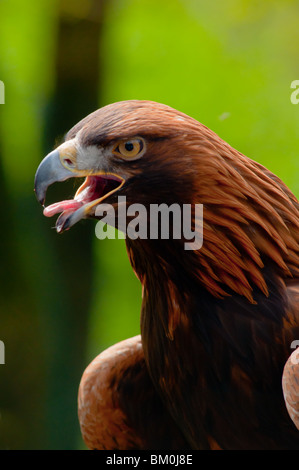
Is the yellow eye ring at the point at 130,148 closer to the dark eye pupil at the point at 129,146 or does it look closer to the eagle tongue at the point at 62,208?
the dark eye pupil at the point at 129,146

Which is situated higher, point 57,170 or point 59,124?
point 59,124

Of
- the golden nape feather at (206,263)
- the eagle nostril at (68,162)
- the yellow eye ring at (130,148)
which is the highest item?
the yellow eye ring at (130,148)

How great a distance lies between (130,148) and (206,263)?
0.88 feet

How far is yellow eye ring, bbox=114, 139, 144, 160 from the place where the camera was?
1.12 m

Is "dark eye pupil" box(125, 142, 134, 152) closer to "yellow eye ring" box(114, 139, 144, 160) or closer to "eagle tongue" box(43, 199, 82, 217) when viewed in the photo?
"yellow eye ring" box(114, 139, 144, 160)

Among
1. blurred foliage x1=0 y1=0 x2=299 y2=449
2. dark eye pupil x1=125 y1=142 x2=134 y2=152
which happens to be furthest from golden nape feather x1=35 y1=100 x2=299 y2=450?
blurred foliage x1=0 y1=0 x2=299 y2=449

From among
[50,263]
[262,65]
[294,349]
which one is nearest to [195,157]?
[294,349]

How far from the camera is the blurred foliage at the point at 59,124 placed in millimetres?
2328

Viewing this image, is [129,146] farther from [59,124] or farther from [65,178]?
[59,124]

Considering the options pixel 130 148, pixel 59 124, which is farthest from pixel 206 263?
pixel 59 124

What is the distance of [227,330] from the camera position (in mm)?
1225

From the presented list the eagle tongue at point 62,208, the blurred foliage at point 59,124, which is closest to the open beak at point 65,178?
the eagle tongue at point 62,208

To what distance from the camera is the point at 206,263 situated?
3.91 ft

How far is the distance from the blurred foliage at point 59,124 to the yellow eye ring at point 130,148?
1131 millimetres
